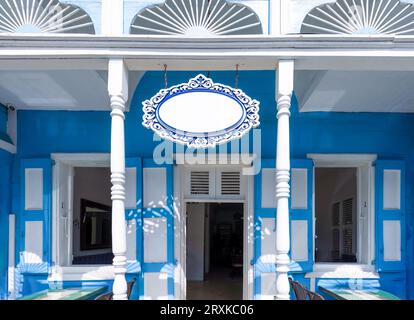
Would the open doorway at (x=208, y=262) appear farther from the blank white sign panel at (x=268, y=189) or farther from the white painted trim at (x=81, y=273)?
the blank white sign panel at (x=268, y=189)

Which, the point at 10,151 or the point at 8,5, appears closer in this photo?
the point at 8,5

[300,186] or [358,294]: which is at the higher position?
[300,186]

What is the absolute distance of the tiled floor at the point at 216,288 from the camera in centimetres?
620

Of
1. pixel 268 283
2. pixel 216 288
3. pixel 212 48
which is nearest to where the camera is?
pixel 212 48

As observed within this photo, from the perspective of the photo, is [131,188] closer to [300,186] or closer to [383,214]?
[300,186]

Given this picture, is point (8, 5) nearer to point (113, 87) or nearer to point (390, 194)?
point (113, 87)

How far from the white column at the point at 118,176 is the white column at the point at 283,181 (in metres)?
1.20

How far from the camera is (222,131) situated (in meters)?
2.70

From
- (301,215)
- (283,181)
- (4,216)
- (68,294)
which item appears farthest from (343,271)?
(4,216)

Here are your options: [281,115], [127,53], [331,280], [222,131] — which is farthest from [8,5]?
[331,280]

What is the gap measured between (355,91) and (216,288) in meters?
4.69

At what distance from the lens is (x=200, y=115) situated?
107 inches

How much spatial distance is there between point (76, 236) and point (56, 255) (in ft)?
4.85

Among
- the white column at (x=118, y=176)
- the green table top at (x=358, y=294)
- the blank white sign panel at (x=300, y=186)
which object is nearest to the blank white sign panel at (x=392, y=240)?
the green table top at (x=358, y=294)
